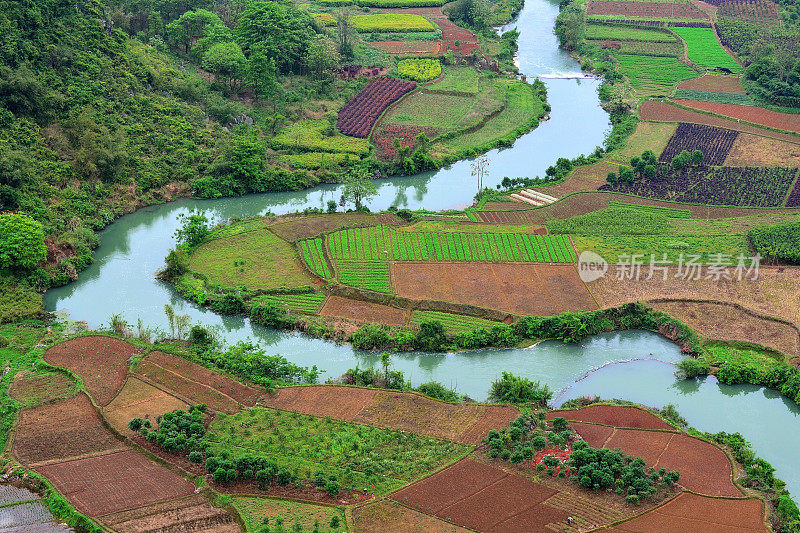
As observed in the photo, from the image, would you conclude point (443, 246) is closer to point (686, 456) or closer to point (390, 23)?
point (686, 456)

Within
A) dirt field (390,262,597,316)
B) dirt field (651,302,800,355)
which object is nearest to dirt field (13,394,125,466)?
dirt field (390,262,597,316)

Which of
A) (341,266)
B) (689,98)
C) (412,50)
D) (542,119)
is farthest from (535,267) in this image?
(412,50)

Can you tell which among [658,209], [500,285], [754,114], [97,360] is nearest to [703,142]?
[754,114]

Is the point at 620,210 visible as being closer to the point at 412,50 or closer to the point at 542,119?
the point at 542,119

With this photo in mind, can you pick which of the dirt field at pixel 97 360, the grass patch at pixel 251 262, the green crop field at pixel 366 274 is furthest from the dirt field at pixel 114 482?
the green crop field at pixel 366 274

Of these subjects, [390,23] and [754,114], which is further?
[390,23]

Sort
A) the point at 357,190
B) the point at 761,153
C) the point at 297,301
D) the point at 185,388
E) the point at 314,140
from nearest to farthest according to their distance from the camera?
the point at 185,388 < the point at 297,301 < the point at 357,190 < the point at 761,153 < the point at 314,140
